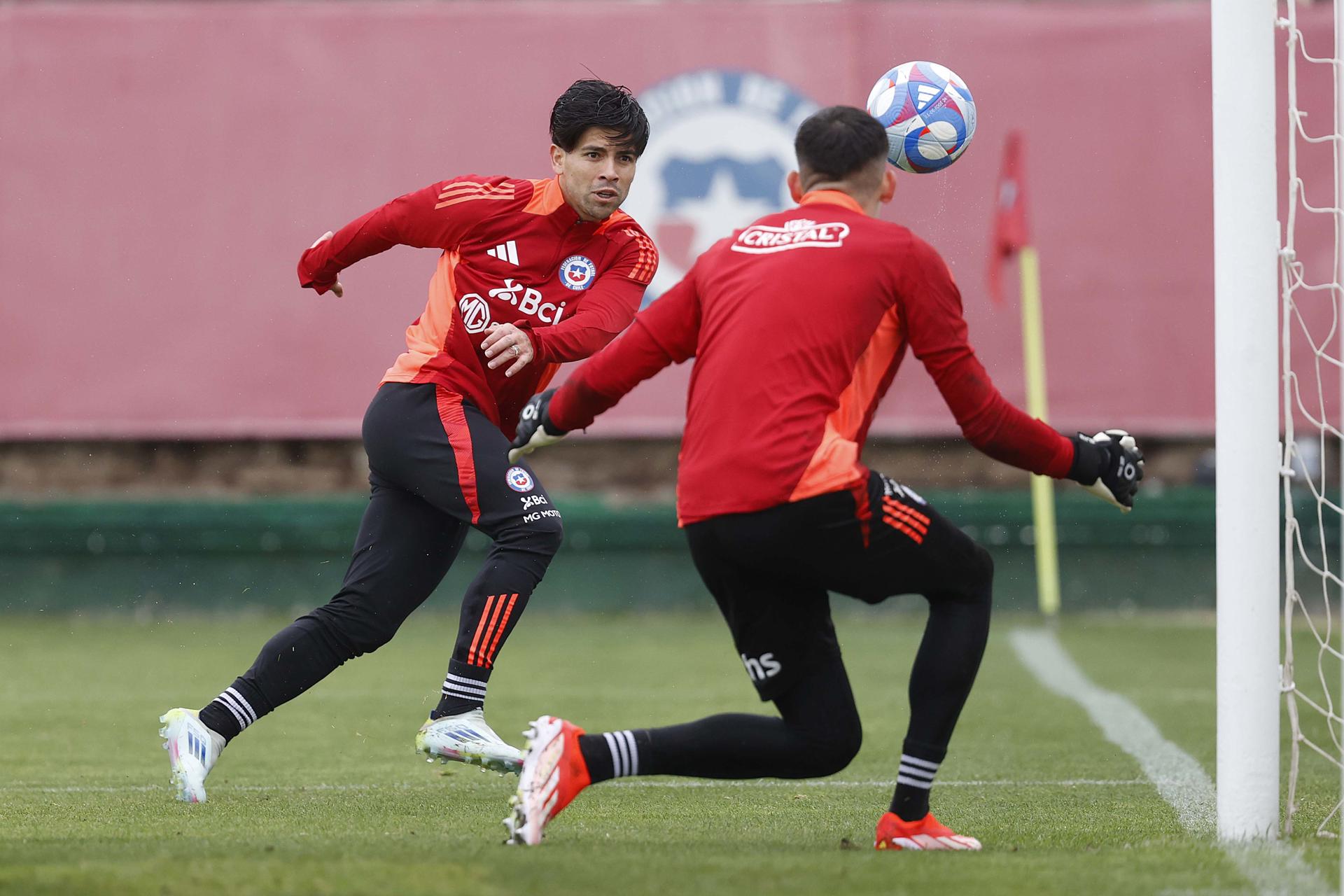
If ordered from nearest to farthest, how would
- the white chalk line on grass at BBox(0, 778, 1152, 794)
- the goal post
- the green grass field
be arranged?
the green grass field
the goal post
the white chalk line on grass at BBox(0, 778, 1152, 794)

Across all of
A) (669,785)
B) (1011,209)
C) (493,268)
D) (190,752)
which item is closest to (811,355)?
(493,268)

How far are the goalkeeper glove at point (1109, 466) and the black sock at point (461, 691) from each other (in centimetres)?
201

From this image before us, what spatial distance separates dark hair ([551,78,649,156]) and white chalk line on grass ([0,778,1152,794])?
216 centimetres

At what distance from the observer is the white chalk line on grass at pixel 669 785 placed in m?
5.41

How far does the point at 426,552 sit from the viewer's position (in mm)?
5215

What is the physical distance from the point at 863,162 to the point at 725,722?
55.5 inches

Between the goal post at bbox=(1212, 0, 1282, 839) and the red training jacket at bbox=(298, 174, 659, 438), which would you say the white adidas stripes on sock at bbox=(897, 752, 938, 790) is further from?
the red training jacket at bbox=(298, 174, 659, 438)

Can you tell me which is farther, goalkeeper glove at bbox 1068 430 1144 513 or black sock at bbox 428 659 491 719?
black sock at bbox 428 659 491 719

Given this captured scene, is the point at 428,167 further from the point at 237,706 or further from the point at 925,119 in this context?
the point at 925,119

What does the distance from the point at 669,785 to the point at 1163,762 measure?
1866 millimetres

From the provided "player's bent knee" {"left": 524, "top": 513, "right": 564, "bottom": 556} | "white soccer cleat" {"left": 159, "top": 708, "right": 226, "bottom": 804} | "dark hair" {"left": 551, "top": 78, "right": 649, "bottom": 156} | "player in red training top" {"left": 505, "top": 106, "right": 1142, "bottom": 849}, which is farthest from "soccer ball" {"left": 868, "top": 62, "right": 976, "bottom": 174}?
"white soccer cleat" {"left": 159, "top": 708, "right": 226, "bottom": 804}

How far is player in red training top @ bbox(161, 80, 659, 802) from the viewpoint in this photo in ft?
16.5

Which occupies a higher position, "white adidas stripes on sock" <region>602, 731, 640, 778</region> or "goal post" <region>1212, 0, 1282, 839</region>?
"goal post" <region>1212, 0, 1282, 839</region>

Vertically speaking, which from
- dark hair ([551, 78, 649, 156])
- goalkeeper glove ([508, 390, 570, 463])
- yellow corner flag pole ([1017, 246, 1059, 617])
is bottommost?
yellow corner flag pole ([1017, 246, 1059, 617])
